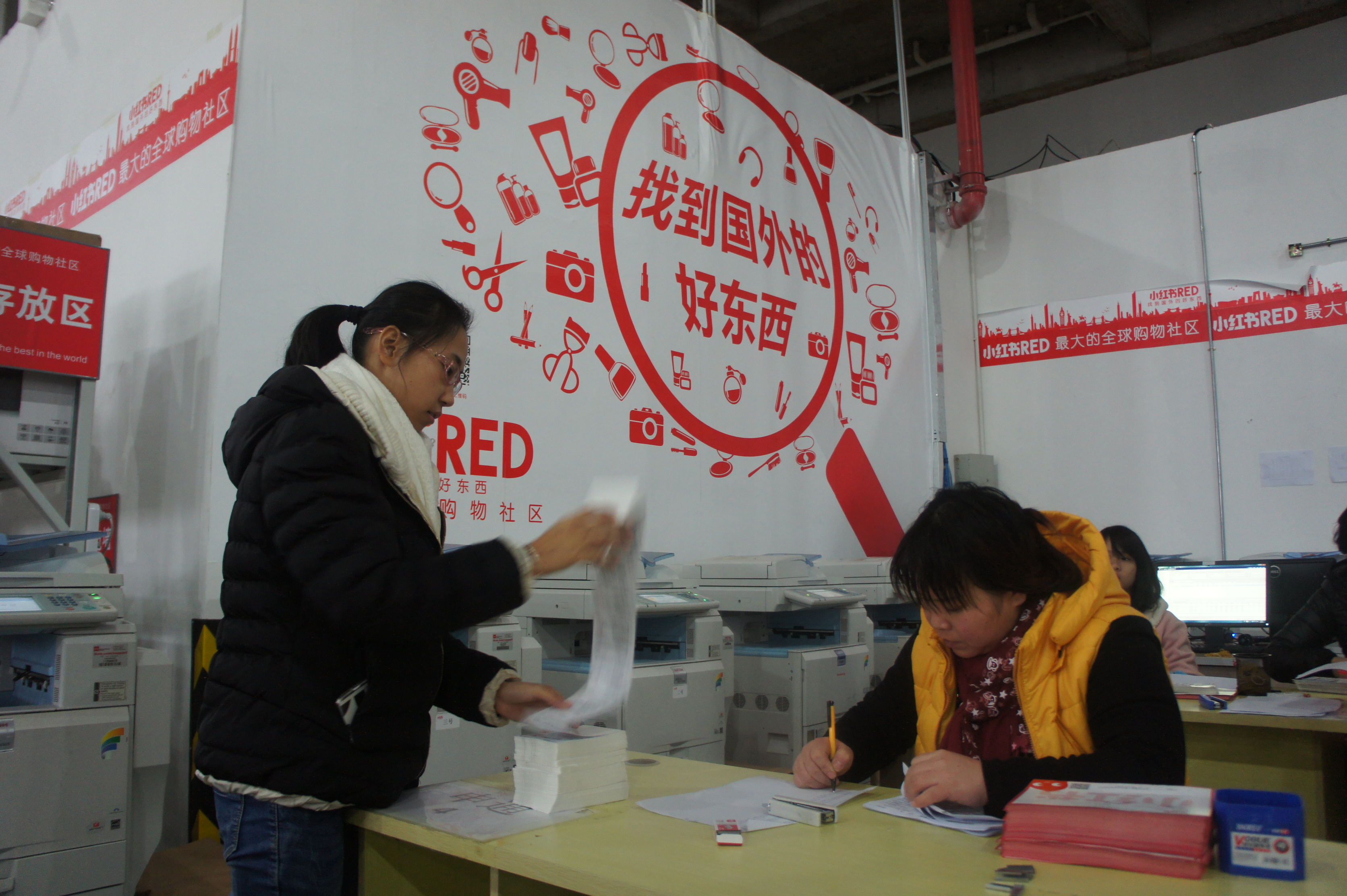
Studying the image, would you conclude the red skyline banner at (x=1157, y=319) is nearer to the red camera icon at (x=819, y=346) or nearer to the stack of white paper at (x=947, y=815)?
the red camera icon at (x=819, y=346)

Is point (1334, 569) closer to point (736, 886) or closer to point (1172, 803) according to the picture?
point (1172, 803)

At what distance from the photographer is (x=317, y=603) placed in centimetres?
110

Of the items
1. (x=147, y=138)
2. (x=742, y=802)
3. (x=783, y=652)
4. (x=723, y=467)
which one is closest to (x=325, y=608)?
(x=742, y=802)

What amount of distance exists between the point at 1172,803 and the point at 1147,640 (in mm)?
346

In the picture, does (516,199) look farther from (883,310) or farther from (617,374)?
(883,310)

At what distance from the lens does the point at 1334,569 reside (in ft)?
9.95

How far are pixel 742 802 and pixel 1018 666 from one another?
18.3 inches

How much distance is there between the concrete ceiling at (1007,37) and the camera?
19.0 ft

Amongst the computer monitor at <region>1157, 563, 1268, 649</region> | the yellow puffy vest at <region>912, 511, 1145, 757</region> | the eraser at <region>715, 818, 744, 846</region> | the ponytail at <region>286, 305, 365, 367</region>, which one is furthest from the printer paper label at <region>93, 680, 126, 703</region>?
the computer monitor at <region>1157, 563, 1268, 649</region>

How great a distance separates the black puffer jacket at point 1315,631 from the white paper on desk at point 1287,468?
244cm

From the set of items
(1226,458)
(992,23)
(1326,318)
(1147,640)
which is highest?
(992,23)

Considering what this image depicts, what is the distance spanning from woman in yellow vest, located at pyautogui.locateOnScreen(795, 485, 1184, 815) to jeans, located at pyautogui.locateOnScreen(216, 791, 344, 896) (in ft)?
2.41

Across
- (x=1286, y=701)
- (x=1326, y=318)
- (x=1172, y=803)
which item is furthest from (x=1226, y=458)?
(x=1172, y=803)

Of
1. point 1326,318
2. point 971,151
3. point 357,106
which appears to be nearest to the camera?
point 357,106
